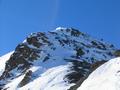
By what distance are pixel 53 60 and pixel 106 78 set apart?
208ft

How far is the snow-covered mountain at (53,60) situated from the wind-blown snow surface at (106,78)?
88.7 feet

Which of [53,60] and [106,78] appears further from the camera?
[53,60]

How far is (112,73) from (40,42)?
7766 cm

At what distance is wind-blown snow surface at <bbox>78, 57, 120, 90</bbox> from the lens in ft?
136

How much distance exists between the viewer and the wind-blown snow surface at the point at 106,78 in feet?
136

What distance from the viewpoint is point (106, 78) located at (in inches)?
1764

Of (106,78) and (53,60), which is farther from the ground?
(53,60)

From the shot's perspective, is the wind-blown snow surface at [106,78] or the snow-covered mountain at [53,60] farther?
the snow-covered mountain at [53,60]

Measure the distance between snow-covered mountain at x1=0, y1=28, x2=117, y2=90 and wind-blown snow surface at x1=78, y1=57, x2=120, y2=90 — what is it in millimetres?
27035

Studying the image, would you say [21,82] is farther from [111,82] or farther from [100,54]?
[111,82]

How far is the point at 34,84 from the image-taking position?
289ft

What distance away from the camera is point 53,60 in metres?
108

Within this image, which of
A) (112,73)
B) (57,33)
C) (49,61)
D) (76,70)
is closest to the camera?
(112,73)

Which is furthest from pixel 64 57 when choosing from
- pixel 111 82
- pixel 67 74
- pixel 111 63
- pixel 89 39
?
pixel 111 82
